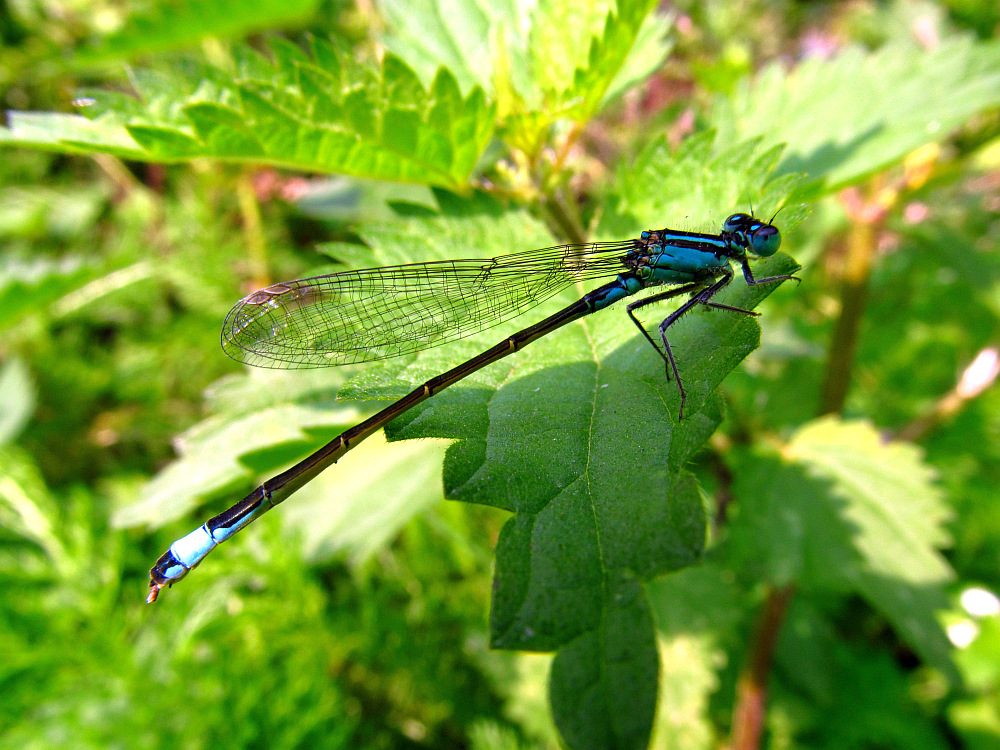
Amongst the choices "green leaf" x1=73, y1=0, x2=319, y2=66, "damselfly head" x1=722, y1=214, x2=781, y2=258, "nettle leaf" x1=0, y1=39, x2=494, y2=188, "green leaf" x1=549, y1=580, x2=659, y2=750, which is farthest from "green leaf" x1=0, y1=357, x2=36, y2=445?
"damselfly head" x1=722, y1=214, x2=781, y2=258

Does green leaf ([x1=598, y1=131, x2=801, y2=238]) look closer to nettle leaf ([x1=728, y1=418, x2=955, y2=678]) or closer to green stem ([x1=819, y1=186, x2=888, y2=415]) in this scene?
nettle leaf ([x1=728, y1=418, x2=955, y2=678])

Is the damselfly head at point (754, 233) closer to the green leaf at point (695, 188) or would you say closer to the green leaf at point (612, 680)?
the green leaf at point (695, 188)

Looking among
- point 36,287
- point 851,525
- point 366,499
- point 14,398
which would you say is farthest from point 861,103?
point 14,398

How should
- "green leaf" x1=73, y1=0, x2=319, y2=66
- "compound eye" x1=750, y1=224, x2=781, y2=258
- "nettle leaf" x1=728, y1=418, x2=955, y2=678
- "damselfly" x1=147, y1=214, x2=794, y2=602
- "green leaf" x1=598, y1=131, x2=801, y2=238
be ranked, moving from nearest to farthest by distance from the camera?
"green leaf" x1=598, y1=131, x2=801, y2=238 → "compound eye" x1=750, y1=224, x2=781, y2=258 → "damselfly" x1=147, y1=214, x2=794, y2=602 → "nettle leaf" x1=728, y1=418, x2=955, y2=678 → "green leaf" x1=73, y1=0, x2=319, y2=66

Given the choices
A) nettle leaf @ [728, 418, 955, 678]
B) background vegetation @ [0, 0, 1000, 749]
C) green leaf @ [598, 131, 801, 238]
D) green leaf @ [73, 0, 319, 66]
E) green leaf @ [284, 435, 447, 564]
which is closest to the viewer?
background vegetation @ [0, 0, 1000, 749]

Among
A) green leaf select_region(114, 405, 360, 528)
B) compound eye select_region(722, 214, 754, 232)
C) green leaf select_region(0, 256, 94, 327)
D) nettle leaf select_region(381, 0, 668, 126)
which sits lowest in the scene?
compound eye select_region(722, 214, 754, 232)

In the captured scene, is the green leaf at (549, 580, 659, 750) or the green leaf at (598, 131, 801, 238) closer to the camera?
the green leaf at (549, 580, 659, 750)

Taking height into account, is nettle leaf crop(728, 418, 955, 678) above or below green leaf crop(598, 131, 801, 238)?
below

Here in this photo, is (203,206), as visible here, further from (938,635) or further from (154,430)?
(938,635)

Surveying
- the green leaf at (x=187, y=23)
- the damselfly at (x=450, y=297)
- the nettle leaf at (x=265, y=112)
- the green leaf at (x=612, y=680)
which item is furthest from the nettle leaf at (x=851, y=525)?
the green leaf at (x=187, y=23)
